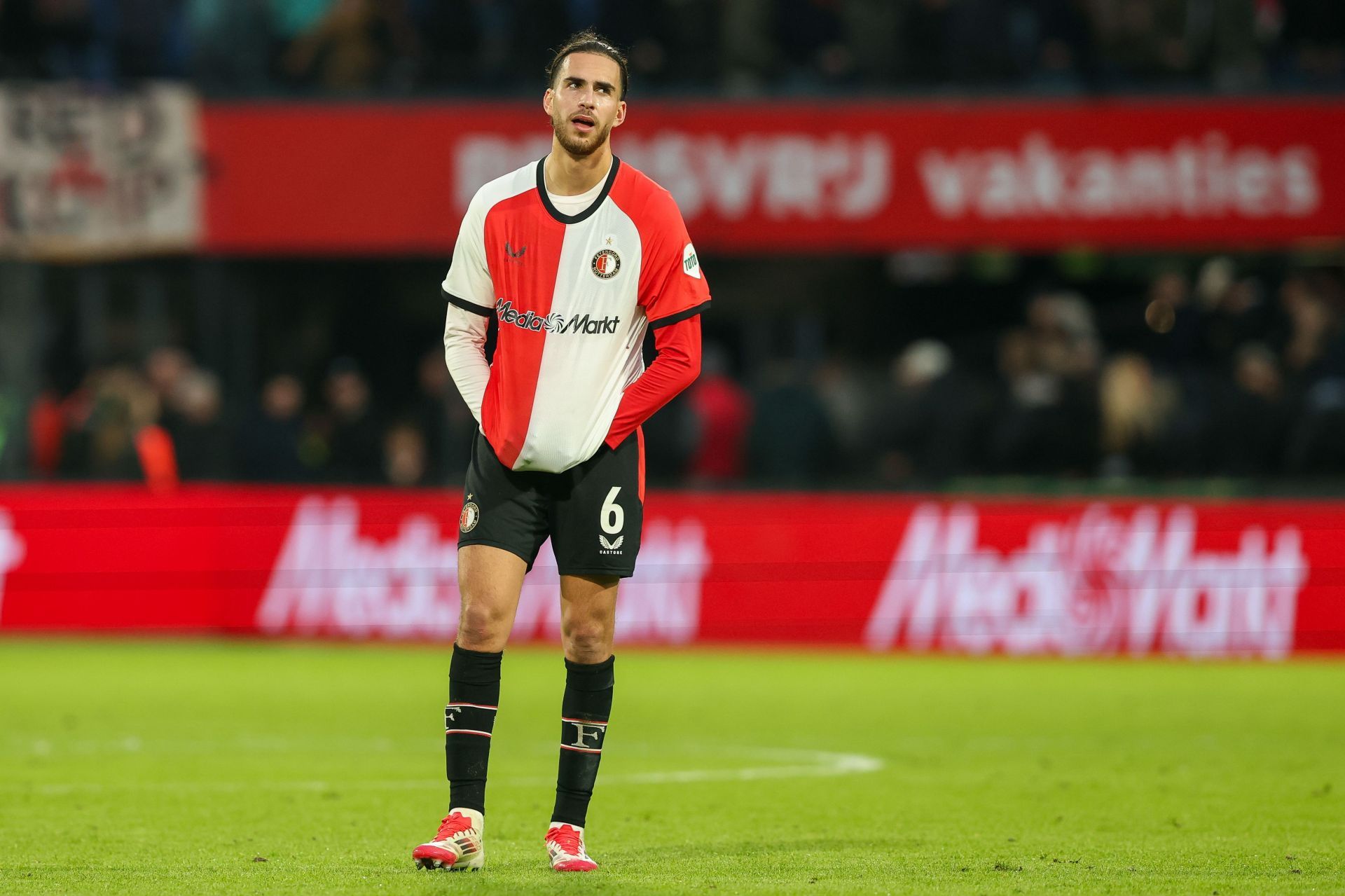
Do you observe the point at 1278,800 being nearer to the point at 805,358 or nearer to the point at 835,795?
the point at 835,795

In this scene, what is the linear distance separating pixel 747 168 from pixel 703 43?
1.09 metres

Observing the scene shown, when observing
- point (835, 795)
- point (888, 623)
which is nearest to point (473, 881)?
point (835, 795)

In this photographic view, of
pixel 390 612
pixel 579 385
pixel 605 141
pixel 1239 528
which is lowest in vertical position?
pixel 390 612

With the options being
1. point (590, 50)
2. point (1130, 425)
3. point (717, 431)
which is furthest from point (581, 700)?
point (717, 431)

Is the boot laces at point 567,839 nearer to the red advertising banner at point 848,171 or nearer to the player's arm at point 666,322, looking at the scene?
the player's arm at point 666,322

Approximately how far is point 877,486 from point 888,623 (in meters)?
1.15

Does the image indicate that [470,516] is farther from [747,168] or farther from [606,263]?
[747,168]

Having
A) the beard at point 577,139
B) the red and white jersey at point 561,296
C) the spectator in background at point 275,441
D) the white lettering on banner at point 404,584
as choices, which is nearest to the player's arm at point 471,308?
the red and white jersey at point 561,296

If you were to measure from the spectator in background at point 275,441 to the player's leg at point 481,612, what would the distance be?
1065 centimetres

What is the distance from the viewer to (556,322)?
19.8 feet

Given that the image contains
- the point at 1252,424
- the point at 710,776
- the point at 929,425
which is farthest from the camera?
the point at 929,425

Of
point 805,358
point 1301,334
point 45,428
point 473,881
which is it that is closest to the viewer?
point 473,881

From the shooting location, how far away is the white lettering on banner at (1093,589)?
48.0ft

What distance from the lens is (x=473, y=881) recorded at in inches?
227
